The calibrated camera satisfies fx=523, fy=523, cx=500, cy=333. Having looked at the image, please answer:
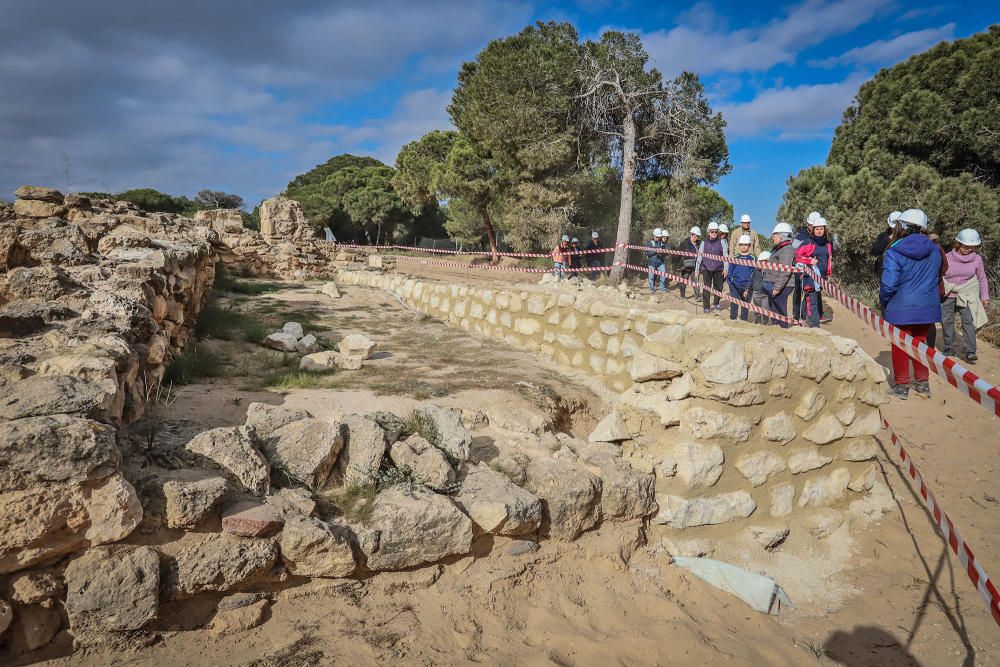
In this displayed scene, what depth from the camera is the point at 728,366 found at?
139 inches

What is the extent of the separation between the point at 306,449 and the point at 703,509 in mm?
2579

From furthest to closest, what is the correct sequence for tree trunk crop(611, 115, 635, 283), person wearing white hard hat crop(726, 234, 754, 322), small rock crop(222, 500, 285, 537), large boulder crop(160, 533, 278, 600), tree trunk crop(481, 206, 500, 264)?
1. tree trunk crop(481, 206, 500, 264)
2. tree trunk crop(611, 115, 635, 283)
3. person wearing white hard hat crop(726, 234, 754, 322)
4. small rock crop(222, 500, 285, 537)
5. large boulder crop(160, 533, 278, 600)

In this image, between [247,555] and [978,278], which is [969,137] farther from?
[247,555]

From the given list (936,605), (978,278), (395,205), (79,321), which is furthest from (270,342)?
(395,205)

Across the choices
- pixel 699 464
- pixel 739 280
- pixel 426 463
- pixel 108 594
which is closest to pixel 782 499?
pixel 699 464

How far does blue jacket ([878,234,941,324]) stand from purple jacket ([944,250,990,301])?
223cm

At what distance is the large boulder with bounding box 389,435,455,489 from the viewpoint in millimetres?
2850

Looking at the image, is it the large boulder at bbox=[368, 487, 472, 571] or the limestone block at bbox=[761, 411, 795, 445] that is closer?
the large boulder at bbox=[368, 487, 472, 571]

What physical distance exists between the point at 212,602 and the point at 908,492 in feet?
16.6

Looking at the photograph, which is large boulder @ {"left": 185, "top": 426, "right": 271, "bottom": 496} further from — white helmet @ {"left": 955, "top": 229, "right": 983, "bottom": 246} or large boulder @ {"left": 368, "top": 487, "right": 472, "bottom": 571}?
white helmet @ {"left": 955, "top": 229, "right": 983, "bottom": 246}

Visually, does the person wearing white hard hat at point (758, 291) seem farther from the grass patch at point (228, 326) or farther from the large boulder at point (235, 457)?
the large boulder at point (235, 457)

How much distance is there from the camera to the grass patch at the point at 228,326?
6145 mm

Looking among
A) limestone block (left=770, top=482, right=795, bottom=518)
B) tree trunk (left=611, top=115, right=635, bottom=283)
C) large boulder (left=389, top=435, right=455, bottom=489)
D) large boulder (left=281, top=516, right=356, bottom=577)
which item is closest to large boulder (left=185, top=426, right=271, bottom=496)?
large boulder (left=281, top=516, right=356, bottom=577)

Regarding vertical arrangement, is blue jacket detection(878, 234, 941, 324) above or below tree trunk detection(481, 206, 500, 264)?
below
